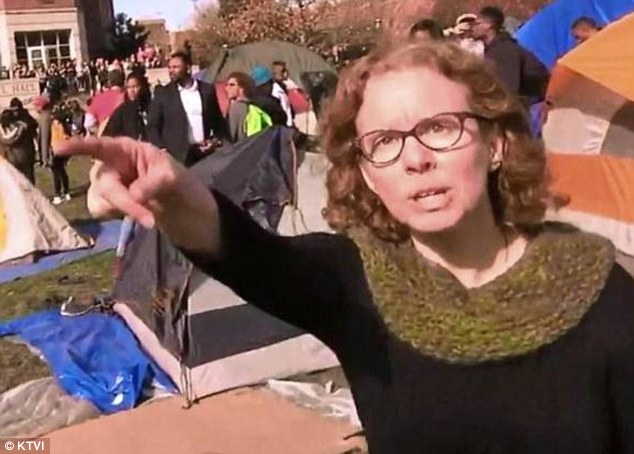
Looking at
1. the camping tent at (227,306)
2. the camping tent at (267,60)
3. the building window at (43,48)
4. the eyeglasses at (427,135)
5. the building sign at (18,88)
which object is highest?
the eyeglasses at (427,135)

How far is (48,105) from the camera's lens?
49.2ft

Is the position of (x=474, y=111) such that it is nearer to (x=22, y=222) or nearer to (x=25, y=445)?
(x=25, y=445)

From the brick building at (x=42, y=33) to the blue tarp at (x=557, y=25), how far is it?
4492 centimetres

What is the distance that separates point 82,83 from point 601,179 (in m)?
34.7

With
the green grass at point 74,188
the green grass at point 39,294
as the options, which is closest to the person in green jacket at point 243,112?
the green grass at point 74,188

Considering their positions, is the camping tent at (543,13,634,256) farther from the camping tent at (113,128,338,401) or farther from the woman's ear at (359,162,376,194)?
the woman's ear at (359,162,376,194)

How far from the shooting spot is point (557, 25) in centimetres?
1081

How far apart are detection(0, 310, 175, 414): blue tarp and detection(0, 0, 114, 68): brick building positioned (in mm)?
48190

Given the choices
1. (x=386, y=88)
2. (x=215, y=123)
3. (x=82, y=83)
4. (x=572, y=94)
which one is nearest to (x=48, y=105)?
(x=215, y=123)

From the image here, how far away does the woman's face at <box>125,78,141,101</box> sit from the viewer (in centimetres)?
1127

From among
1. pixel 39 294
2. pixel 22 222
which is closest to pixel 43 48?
pixel 22 222

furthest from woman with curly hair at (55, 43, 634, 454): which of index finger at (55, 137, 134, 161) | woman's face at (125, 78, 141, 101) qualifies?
woman's face at (125, 78, 141, 101)

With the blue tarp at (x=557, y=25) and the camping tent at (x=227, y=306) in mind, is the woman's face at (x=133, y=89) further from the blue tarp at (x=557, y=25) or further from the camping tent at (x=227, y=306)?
the camping tent at (x=227, y=306)

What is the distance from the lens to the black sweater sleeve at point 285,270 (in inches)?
67.5
